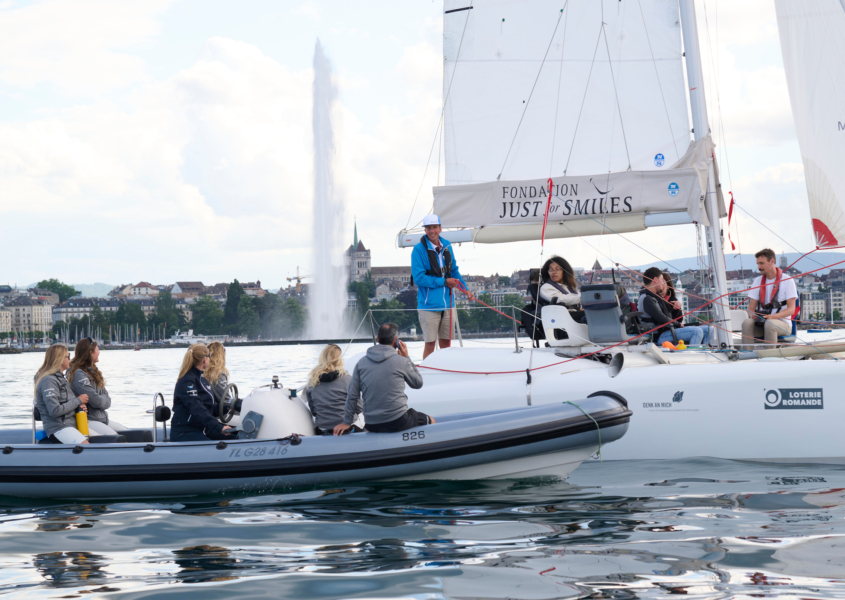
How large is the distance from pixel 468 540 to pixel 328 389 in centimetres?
237

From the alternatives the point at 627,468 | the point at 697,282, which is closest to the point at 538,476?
the point at 627,468

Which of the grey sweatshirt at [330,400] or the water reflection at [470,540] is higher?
the grey sweatshirt at [330,400]

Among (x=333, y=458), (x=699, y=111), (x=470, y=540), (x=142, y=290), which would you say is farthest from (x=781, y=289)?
(x=142, y=290)

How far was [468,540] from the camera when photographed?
4.96 m

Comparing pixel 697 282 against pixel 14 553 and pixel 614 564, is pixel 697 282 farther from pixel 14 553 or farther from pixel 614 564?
pixel 14 553

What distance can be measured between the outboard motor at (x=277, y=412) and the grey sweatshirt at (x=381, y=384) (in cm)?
67

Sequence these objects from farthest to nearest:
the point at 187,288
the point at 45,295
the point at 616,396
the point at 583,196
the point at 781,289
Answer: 1. the point at 187,288
2. the point at 45,295
3. the point at 583,196
4. the point at 781,289
5. the point at 616,396

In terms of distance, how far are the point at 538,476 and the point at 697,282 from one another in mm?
3591

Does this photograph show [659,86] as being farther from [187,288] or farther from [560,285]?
[187,288]

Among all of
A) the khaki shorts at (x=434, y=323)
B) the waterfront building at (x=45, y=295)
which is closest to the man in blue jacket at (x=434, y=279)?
the khaki shorts at (x=434, y=323)

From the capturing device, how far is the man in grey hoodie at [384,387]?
6387 millimetres

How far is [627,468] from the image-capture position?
22.6 feet

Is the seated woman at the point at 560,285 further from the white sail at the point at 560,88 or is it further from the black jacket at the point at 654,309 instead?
the white sail at the point at 560,88

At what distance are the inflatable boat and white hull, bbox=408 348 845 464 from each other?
0.54 metres
